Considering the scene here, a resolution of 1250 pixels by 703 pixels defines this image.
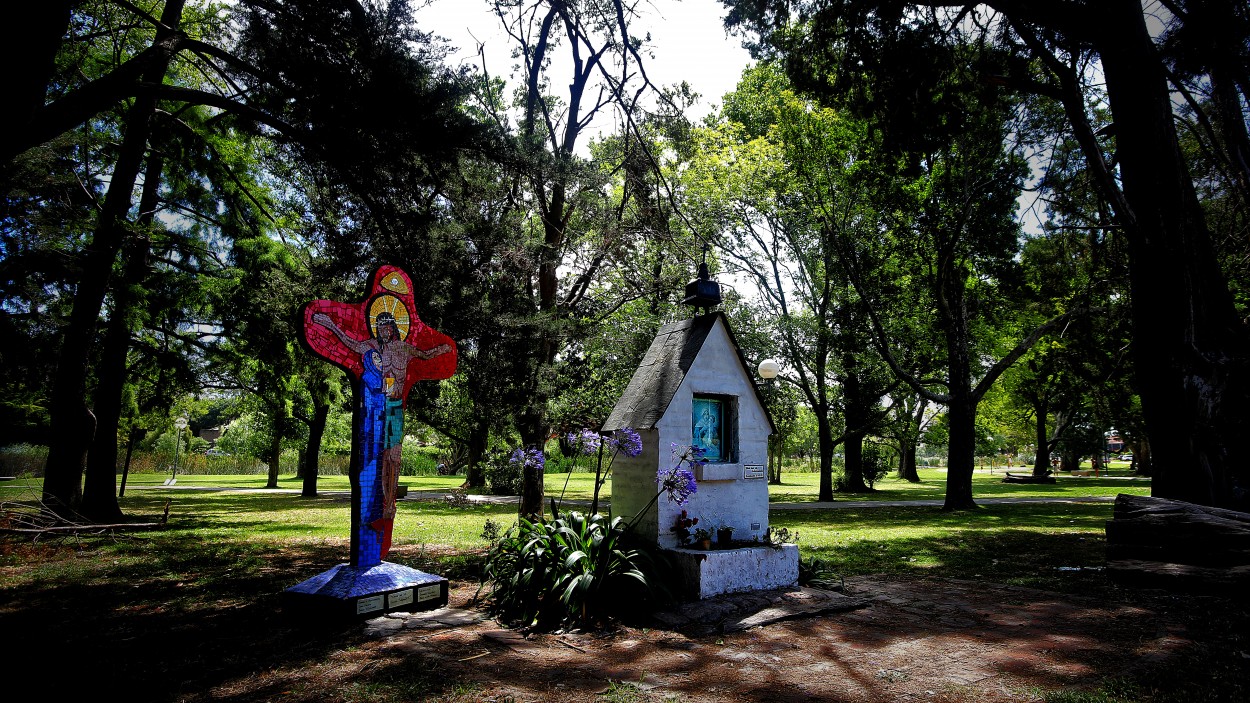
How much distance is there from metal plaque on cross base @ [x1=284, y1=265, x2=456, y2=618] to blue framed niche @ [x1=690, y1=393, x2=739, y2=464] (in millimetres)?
3158

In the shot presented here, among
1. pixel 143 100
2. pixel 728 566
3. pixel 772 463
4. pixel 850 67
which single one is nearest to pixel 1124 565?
pixel 728 566

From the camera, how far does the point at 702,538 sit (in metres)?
6.79

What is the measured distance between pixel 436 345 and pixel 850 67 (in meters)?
7.61

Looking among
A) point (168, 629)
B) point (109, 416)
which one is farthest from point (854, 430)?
point (168, 629)

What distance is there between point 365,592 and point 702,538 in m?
3.43

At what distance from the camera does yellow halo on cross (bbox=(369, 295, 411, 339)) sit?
21.3ft

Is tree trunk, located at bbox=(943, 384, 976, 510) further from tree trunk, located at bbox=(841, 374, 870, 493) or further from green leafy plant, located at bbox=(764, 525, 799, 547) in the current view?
green leafy plant, located at bbox=(764, 525, 799, 547)

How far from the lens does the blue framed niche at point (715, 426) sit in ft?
23.9

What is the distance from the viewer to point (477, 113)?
9.39 metres

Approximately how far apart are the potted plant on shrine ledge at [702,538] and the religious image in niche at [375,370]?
323 cm

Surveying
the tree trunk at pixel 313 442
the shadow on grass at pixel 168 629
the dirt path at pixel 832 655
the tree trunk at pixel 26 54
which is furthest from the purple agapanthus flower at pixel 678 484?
the tree trunk at pixel 313 442

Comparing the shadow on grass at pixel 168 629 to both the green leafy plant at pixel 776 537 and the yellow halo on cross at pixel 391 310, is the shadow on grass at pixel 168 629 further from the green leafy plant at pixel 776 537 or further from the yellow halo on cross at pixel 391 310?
the green leafy plant at pixel 776 537

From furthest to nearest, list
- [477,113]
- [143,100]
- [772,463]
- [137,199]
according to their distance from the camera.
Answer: [772,463] → [137,199] → [143,100] → [477,113]

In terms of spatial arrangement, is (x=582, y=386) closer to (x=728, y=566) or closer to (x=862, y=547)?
(x=862, y=547)
